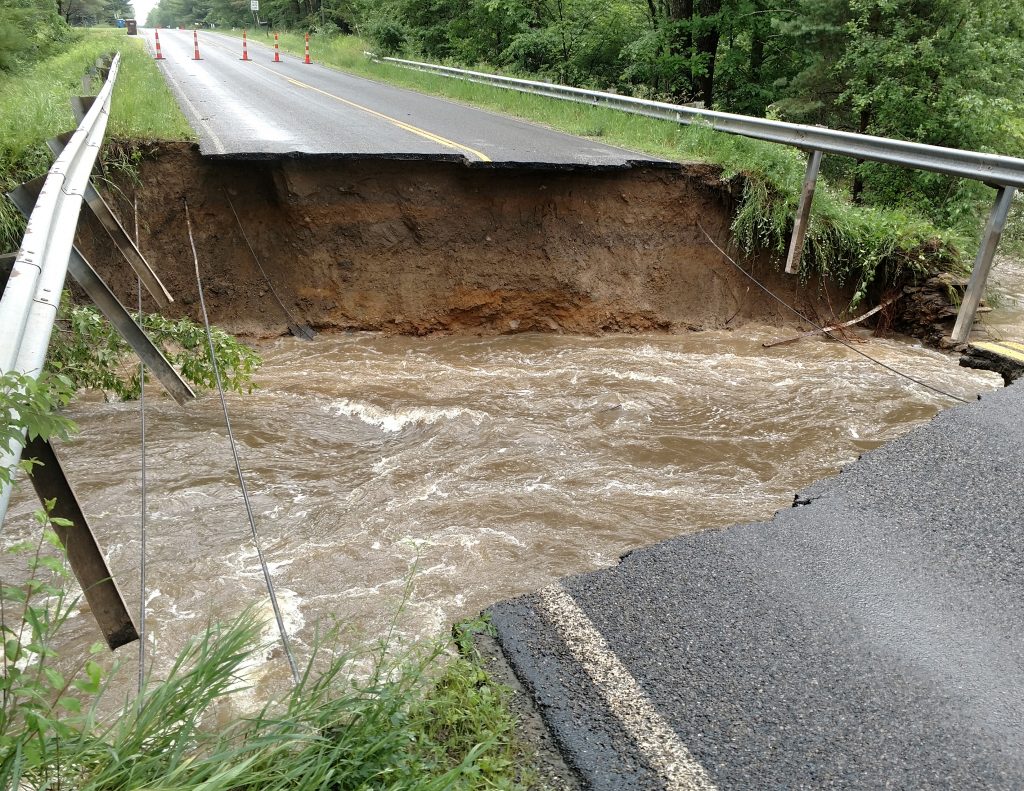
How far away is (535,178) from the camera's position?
34.8 ft

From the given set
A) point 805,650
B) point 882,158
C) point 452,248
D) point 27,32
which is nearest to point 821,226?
point 882,158

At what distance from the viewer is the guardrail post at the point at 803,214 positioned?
952 centimetres

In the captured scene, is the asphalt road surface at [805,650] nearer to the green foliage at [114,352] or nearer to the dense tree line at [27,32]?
the green foliage at [114,352]

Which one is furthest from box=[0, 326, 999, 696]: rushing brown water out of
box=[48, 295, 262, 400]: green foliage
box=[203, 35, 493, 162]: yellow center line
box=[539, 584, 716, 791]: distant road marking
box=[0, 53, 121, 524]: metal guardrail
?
box=[203, 35, 493, 162]: yellow center line

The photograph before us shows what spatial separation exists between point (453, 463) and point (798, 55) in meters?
15.1

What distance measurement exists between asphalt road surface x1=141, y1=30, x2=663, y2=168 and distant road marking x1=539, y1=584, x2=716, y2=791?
24.2ft

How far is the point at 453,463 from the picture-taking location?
6.61 meters

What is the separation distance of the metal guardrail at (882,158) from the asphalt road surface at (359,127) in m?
1.34

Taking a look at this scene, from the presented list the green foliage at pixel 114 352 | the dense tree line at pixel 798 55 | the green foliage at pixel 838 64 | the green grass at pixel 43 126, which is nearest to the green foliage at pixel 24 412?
the green foliage at pixel 114 352

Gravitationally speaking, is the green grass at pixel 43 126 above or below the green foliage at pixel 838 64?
below

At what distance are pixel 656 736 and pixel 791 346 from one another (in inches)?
300

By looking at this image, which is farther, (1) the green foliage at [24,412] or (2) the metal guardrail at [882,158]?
(2) the metal guardrail at [882,158]

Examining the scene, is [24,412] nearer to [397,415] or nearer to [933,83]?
[397,415]

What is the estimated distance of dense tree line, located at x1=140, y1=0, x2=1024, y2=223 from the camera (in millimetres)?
12797
